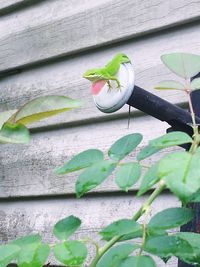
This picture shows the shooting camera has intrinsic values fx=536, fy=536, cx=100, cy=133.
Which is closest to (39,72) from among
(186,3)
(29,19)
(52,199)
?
(29,19)

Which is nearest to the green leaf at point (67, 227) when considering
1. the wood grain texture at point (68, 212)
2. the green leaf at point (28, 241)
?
the green leaf at point (28, 241)

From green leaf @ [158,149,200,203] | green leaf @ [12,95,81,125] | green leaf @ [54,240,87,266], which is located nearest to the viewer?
green leaf @ [158,149,200,203]

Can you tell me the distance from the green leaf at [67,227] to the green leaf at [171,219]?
93mm

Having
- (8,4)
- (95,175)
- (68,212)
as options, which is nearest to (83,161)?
(95,175)

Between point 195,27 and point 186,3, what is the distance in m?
0.07

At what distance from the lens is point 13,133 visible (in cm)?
62

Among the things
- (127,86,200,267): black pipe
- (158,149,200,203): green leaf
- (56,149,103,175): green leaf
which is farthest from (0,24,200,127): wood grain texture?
(158,149,200,203): green leaf

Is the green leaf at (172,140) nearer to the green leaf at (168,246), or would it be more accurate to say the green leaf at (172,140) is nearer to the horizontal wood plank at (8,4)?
the green leaf at (168,246)

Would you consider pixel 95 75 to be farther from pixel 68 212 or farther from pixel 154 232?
pixel 68 212

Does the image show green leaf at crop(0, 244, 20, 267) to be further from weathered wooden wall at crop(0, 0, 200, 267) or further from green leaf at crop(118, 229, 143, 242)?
weathered wooden wall at crop(0, 0, 200, 267)

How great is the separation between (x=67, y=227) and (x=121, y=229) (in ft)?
0.30

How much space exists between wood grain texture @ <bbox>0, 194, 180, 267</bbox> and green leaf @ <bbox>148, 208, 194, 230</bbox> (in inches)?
28.3

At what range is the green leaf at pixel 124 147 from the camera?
2.00 feet

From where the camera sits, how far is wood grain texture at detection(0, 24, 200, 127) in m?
1.30
